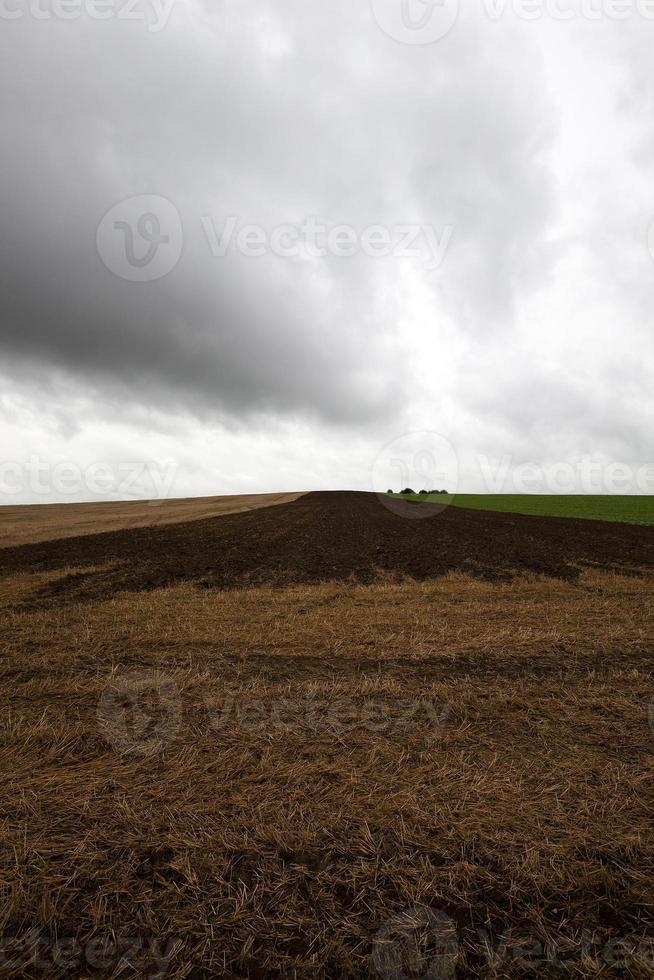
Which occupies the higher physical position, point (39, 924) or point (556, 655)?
point (556, 655)

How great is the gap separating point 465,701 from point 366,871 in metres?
2.56

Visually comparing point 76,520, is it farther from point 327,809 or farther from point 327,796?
point 327,809

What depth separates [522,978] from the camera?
2.09 metres

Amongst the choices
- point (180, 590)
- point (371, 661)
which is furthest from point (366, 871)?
point (180, 590)

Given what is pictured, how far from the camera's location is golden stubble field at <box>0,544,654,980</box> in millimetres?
2211

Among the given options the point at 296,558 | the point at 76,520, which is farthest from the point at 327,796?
the point at 76,520

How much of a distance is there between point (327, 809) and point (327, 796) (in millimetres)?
127

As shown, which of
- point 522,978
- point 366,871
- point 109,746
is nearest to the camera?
point 522,978

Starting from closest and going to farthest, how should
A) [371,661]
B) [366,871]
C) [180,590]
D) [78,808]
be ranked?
[366,871] → [78,808] → [371,661] → [180,590]

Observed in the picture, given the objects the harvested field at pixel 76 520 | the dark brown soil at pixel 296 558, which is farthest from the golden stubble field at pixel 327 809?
the harvested field at pixel 76 520

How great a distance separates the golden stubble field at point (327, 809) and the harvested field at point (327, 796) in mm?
16

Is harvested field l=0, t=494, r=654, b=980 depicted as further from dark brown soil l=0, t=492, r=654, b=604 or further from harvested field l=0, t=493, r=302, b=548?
harvested field l=0, t=493, r=302, b=548

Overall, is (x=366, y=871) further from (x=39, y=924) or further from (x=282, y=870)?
(x=39, y=924)

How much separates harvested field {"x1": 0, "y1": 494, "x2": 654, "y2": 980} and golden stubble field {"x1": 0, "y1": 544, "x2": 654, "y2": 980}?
16 millimetres
